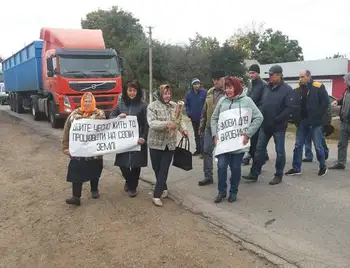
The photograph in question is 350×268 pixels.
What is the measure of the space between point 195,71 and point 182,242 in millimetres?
33937

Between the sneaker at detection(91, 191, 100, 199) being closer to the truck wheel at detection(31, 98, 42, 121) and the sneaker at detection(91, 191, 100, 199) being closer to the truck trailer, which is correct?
the truck trailer

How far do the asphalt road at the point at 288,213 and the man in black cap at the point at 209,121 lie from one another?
0.82 feet

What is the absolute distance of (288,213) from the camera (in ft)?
17.1

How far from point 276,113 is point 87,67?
9.51 metres

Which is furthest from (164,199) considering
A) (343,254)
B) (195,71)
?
(195,71)

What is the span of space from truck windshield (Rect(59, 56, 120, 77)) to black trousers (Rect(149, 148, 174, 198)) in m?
9.35

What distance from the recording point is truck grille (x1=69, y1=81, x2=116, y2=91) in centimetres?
1401

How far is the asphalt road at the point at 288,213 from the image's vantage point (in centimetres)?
410

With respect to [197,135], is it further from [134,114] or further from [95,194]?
[95,194]

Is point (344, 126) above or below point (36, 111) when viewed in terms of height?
above

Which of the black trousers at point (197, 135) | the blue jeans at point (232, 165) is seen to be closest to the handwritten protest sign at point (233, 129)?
the blue jeans at point (232, 165)

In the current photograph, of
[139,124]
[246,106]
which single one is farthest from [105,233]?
[246,106]

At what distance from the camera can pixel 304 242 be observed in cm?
432

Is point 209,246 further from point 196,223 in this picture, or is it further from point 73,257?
point 73,257
